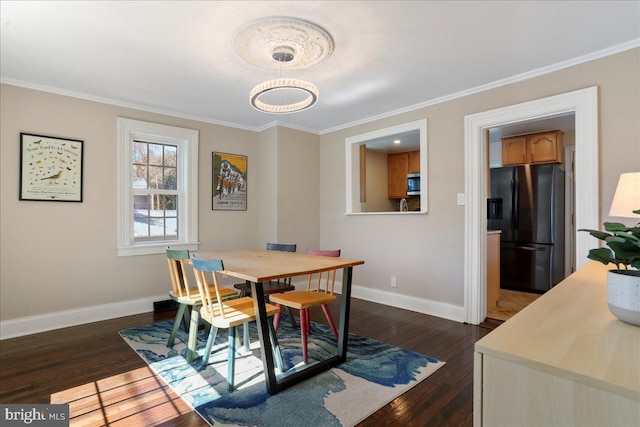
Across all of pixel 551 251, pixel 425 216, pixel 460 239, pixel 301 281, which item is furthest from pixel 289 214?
pixel 551 251

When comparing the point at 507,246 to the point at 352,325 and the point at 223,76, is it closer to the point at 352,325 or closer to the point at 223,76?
the point at 352,325

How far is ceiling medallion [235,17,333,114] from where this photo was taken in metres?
2.04

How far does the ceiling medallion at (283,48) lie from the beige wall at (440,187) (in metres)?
1.72

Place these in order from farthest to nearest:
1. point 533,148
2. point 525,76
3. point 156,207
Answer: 1. point 533,148
2. point 156,207
3. point 525,76

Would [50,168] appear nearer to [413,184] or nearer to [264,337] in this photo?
[264,337]

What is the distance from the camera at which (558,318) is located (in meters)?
0.95

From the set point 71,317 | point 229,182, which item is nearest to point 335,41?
point 229,182

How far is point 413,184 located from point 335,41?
380cm

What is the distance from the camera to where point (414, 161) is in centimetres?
591

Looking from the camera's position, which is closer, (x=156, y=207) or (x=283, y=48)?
(x=283, y=48)

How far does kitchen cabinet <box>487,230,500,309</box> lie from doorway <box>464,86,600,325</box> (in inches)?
18.8

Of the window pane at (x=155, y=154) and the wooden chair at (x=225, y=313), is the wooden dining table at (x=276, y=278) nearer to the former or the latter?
the wooden chair at (x=225, y=313)

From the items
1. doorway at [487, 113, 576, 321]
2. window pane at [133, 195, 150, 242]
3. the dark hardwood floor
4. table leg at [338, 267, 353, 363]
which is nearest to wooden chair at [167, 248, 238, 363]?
the dark hardwood floor

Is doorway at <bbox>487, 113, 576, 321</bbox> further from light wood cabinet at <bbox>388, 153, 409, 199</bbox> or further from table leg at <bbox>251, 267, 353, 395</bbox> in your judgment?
table leg at <bbox>251, 267, 353, 395</bbox>
